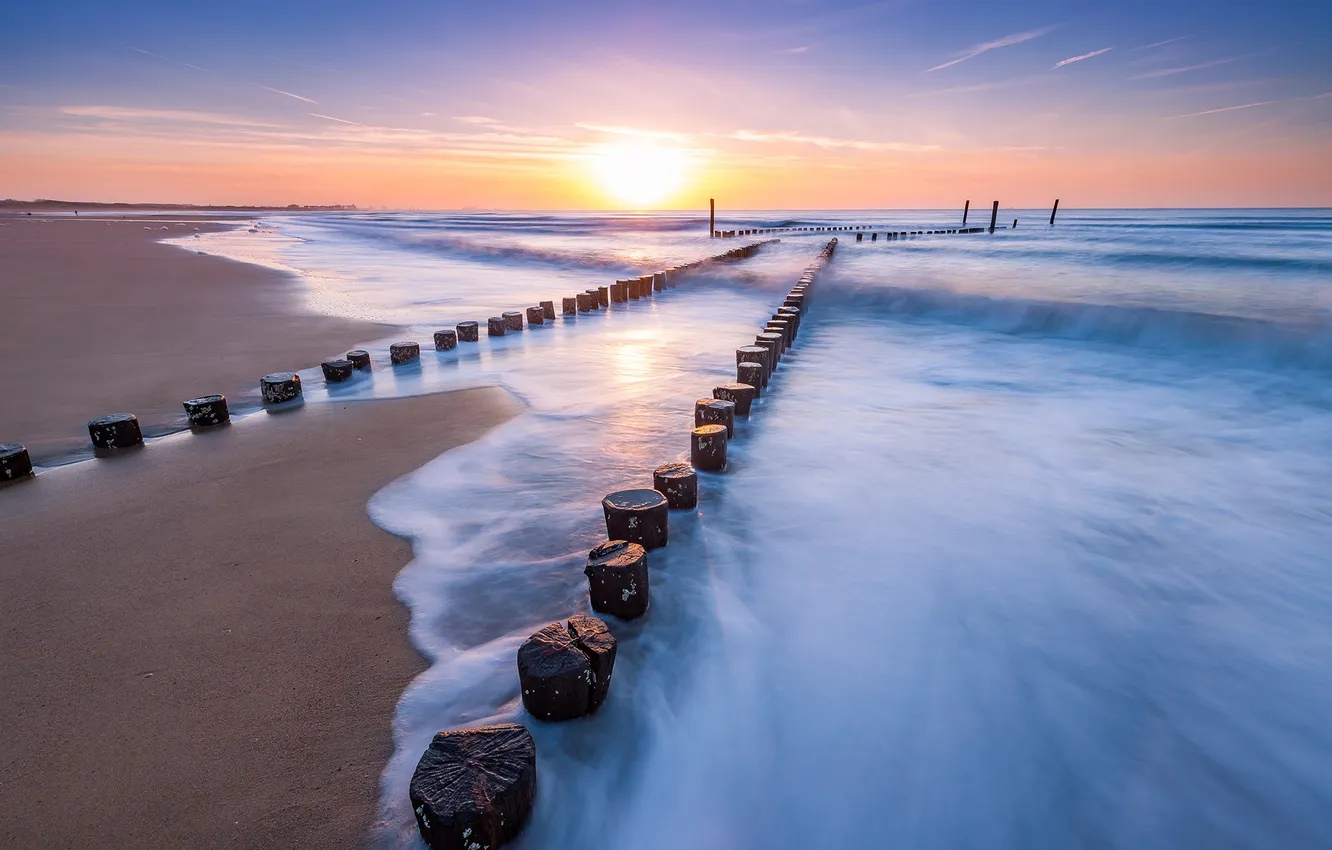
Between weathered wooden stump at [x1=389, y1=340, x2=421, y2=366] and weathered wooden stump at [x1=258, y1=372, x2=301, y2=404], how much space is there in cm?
152

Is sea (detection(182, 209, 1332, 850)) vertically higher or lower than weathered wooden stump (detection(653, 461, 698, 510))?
lower

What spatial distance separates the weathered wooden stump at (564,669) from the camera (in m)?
2.05

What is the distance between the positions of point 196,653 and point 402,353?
508 cm

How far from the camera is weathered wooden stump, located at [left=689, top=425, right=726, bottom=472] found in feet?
13.8

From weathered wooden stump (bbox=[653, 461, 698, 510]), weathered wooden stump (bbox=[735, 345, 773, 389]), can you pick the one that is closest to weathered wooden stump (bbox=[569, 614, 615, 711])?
weathered wooden stump (bbox=[653, 461, 698, 510])

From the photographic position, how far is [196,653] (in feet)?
7.86

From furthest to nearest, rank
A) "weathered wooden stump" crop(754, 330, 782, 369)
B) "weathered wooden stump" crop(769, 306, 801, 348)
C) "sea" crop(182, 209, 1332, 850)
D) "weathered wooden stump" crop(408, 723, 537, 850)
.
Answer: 1. "weathered wooden stump" crop(769, 306, 801, 348)
2. "weathered wooden stump" crop(754, 330, 782, 369)
3. "sea" crop(182, 209, 1332, 850)
4. "weathered wooden stump" crop(408, 723, 537, 850)

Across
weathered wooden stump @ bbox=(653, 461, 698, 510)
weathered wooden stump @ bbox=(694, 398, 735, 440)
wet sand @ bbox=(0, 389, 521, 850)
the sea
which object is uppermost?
weathered wooden stump @ bbox=(694, 398, 735, 440)

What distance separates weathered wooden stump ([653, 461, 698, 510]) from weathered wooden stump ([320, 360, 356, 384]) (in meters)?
4.21

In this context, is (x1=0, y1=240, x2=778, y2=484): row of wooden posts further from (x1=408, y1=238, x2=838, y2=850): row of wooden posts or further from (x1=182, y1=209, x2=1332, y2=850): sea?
(x1=408, y1=238, x2=838, y2=850): row of wooden posts

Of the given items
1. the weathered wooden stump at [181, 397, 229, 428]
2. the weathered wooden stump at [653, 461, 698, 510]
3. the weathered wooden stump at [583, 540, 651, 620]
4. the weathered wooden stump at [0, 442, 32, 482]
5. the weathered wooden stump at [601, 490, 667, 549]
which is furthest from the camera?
the weathered wooden stump at [181, 397, 229, 428]

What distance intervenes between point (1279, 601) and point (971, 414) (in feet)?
9.82

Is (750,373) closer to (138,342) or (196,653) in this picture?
(196,653)

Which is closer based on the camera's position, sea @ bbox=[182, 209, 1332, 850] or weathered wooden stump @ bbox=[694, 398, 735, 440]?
sea @ bbox=[182, 209, 1332, 850]
